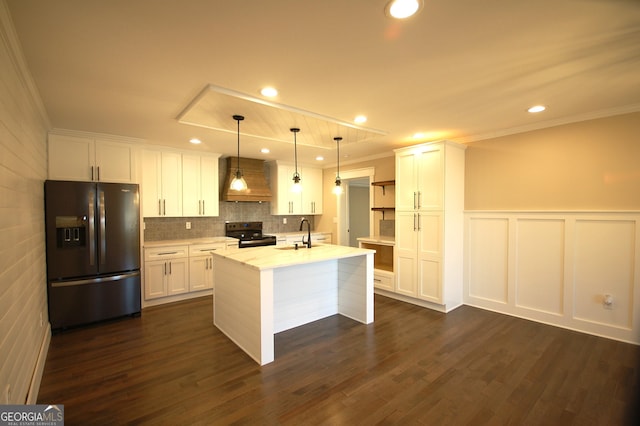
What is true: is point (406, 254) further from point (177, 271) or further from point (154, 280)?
point (154, 280)

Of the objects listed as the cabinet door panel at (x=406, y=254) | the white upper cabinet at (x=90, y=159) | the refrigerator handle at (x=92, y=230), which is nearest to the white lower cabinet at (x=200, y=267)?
the refrigerator handle at (x=92, y=230)

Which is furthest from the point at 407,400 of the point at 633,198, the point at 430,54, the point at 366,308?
the point at 633,198

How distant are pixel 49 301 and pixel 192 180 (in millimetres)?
2364

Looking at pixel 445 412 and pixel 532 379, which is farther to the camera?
pixel 532 379

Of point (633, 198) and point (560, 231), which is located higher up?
point (633, 198)

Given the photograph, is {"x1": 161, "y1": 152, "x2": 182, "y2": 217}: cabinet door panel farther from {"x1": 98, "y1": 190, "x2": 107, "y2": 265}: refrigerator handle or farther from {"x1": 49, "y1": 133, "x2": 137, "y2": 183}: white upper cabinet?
{"x1": 98, "y1": 190, "x2": 107, "y2": 265}: refrigerator handle

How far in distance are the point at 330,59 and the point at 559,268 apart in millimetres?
3453

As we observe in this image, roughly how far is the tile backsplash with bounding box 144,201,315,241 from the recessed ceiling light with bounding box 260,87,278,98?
3350 mm

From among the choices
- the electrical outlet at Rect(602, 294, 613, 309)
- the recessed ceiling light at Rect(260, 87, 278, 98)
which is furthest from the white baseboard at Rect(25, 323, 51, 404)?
the electrical outlet at Rect(602, 294, 613, 309)

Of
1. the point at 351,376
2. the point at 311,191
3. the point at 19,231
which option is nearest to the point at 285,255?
the point at 351,376

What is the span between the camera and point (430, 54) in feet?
6.15

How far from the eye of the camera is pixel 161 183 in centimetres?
452

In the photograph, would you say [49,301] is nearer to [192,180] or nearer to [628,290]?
[192,180]

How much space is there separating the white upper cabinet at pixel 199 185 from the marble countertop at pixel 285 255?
71.7 inches
